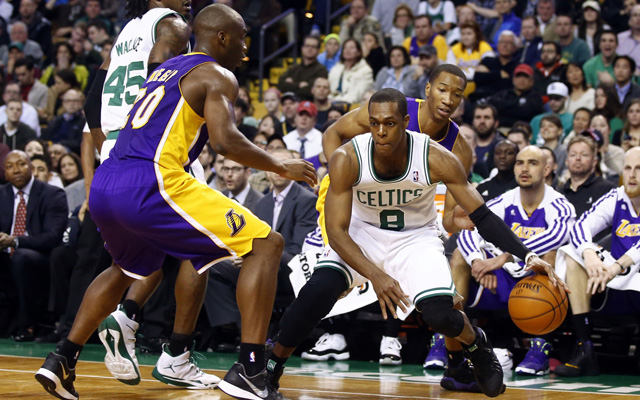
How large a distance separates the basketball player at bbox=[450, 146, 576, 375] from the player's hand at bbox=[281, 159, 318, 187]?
2835 mm

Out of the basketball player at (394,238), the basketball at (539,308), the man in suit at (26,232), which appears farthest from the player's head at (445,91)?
the man in suit at (26,232)

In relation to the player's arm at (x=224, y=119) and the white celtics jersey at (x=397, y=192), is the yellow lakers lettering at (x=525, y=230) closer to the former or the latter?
the white celtics jersey at (x=397, y=192)

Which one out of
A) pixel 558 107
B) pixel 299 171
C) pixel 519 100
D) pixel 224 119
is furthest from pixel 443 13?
pixel 224 119

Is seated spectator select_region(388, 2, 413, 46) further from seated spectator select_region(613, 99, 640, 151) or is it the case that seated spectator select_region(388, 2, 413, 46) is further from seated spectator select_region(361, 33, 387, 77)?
seated spectator select_region(613, 99, 640, 151)

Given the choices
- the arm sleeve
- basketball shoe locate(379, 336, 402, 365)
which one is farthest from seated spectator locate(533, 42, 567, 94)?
basketball shoe locate(379, 336, 402, 365)

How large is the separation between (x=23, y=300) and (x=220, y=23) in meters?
5.25

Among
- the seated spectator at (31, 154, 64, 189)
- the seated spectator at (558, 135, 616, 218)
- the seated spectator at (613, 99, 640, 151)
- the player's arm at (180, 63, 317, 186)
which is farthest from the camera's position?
the seated spectator at (31, 154, 64, 189)

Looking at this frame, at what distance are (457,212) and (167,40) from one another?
198 centimetres

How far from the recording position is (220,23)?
4461 mm

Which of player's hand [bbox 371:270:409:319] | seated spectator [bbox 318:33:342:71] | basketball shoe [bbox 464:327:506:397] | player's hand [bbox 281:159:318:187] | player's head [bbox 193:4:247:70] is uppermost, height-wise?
seated spectator [bbox 318:33:342:71]

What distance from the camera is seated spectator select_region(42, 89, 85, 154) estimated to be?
12.3 meters

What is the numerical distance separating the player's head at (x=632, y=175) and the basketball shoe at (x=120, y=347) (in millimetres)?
3903

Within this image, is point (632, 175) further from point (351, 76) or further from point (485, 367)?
point (351, 76)

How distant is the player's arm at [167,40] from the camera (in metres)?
5.11
